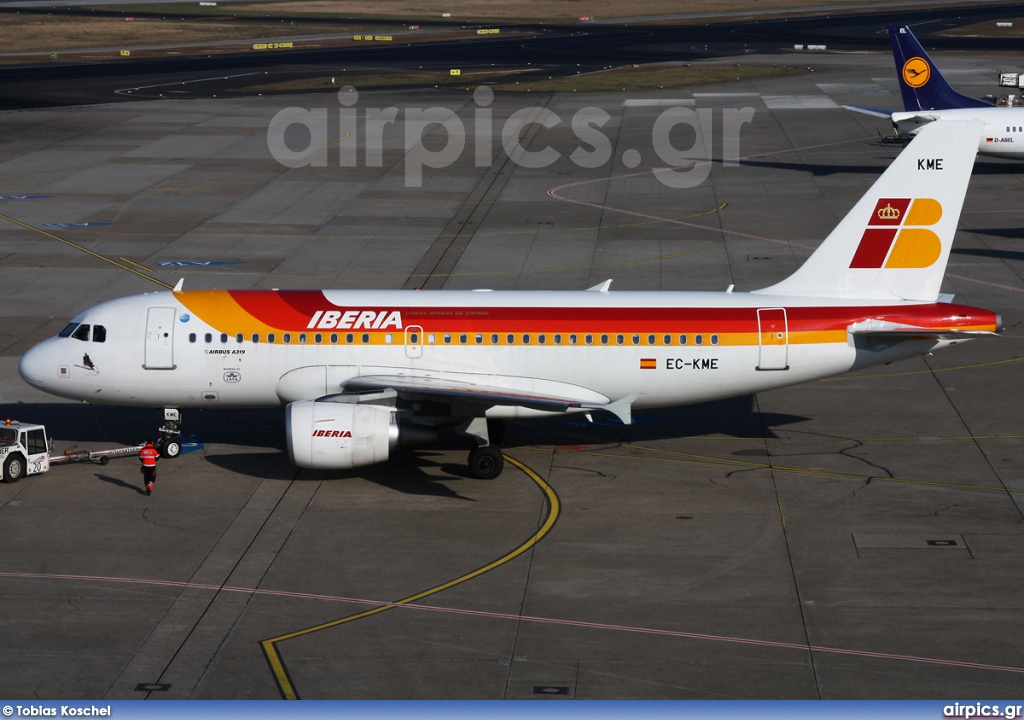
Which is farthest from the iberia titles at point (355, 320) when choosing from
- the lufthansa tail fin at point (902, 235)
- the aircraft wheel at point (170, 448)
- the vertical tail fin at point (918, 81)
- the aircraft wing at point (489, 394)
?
the vertical tail fin at point (918, 81)

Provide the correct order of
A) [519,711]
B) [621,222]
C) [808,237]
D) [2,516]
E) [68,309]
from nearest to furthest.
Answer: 1. [519,711]
2. [2,516]
3. [68,309]
4. [808,237]
5. [621,222]

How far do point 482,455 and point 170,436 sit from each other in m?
9.16

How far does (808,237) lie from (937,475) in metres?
28.9

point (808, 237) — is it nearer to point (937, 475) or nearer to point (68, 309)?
point (937, 475)

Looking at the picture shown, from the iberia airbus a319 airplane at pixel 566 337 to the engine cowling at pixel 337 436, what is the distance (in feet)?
4.36

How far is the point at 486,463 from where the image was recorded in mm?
32344

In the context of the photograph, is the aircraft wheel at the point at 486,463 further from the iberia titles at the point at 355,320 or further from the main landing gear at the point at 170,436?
the main landing gear at the point at 170,436

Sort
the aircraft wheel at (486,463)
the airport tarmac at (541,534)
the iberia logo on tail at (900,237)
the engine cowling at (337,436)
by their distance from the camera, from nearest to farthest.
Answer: the airport tarmac at (541,534) < the engine cowling at (337,436) < the aircraft wheel at (486,463) < the iberia logo on tail at (900,237)

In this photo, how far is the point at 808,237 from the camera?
59531 mm

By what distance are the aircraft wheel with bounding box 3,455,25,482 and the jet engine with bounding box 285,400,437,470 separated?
769 cm

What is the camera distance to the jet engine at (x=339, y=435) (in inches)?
1204

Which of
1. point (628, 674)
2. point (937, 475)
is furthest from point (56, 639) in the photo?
point (937, 475)

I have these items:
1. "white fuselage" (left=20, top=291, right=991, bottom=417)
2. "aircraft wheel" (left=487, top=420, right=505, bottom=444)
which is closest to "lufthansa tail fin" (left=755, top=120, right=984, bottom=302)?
"white fuselage" (left=20, top=291, right=991, bottom=417)

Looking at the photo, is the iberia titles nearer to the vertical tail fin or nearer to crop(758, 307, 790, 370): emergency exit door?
crop(758, 307, 790, 370): emergency exit door
